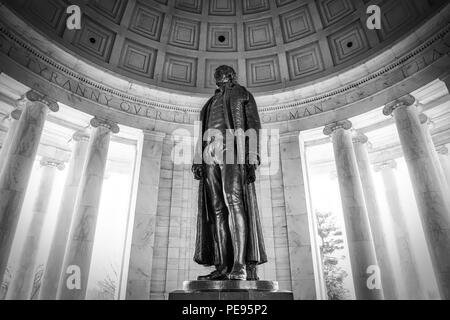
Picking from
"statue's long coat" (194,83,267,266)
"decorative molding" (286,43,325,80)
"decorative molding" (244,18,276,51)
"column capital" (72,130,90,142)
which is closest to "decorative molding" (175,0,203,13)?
"decorative molding" (244,18,276,51)

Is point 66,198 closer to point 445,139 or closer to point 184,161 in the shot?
point 184,161

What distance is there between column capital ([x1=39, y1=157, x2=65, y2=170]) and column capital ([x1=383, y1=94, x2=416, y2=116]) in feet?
63.1

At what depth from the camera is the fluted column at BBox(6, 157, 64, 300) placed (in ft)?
48.2

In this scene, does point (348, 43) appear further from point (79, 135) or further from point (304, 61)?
point (79, 135)

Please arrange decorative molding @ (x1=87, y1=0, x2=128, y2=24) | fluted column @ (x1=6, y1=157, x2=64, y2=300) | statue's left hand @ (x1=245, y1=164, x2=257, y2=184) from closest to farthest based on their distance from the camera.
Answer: statue's left hand @ (x1=245, y1=164, x2=257, y2=184)
fluted column @ (x1=6, y1=157, x2=64, y2=300)
decorative molding @ (x1=87, y1=0, x2=128, y2=24)

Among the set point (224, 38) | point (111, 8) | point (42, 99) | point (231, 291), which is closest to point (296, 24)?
point (224, 38)

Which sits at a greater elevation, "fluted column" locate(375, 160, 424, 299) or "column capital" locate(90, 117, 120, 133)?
"column capital" locate(90, 117, 120, 133)

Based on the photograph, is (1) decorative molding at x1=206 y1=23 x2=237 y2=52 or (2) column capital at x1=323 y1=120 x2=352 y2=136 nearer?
(2) column capital at x1=323 y1=120 x2=352 y2=136

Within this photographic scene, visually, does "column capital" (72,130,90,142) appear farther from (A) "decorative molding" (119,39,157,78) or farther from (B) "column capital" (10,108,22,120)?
(A) "decorative molding" (119,39,157,78)

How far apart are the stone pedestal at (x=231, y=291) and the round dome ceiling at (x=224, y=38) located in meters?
13.8


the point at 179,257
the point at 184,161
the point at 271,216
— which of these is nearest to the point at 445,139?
the point at 271,216

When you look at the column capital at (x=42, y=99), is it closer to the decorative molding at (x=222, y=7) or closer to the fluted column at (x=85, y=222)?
the fluted column at (x=85, y=222)

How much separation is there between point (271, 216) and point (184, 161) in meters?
5.51
